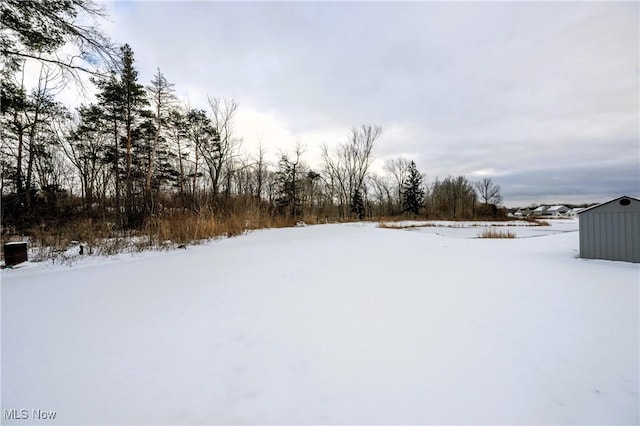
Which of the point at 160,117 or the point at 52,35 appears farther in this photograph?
the point at 160,117

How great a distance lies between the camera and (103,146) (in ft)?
40.7

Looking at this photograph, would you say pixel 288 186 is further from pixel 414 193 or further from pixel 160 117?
pixel 414 193

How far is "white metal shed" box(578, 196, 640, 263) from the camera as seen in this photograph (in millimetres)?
3748

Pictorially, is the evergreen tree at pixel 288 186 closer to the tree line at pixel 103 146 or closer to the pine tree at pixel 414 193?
the tree line at pixel 103 146

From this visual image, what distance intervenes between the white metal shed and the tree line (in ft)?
30.2

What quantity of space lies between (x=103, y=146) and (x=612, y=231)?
18500 mm

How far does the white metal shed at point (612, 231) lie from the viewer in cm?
375

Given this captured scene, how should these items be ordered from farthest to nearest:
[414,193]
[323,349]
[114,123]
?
[414,193] → [114,123] → [323,349]

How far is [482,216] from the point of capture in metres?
27.4

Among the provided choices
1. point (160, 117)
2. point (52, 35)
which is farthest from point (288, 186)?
point (52, 35)

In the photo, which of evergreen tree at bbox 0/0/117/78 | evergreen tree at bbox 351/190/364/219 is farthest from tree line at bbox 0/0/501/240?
evergreen tree at bbox 351/190/364/219

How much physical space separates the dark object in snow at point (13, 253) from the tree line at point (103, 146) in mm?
2999

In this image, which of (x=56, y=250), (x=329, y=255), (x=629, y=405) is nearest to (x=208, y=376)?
(x=629, y=405)

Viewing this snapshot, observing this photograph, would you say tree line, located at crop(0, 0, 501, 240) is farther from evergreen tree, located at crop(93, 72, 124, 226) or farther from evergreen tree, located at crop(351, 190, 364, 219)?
evergreen tree, located at crop(351, 190, 364, 219)
